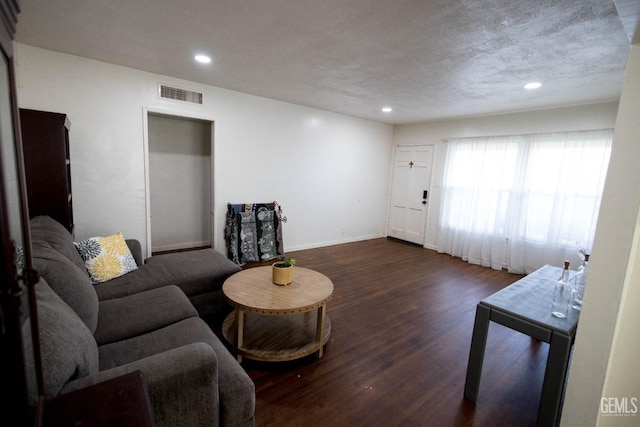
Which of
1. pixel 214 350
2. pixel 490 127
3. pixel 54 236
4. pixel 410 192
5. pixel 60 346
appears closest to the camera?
pixel 60 346

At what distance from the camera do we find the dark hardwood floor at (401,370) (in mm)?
1699

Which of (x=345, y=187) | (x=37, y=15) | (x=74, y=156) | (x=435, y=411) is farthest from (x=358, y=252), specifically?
(x=37, y=15)

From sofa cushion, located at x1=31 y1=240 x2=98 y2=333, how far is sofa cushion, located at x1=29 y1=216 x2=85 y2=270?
0.20m

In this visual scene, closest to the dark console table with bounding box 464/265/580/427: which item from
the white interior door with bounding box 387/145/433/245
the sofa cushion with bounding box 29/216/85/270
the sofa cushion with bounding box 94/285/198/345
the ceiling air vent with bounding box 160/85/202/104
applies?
the sofa cushion with bounding box 94/285/198/345

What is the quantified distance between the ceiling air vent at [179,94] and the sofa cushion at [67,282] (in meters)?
2.44

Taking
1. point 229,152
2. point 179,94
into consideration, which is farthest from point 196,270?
point 179,94

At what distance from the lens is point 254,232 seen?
14.0 feet

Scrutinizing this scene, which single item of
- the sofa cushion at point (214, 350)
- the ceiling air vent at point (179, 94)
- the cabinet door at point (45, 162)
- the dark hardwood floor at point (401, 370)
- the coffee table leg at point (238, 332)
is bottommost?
the dark hardwood floor at point (401, 370)

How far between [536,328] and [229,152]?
380 cm

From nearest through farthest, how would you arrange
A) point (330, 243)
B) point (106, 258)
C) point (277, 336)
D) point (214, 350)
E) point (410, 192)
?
point (214, 350)
point (277, 336)
point (106, 258)
point (330, 243)
point (410, 192)

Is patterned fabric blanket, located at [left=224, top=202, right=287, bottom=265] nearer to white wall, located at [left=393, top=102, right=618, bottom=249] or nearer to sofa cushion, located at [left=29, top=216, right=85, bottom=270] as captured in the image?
sofa cushion, located at [left=29, top=216, right=85, bottom=270]

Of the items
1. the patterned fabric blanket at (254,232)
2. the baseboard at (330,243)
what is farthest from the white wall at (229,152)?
the patterned fabric blanket at (254,232)

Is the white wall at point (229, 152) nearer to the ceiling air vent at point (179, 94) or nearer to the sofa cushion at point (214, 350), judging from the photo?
the ceiling air vent at point (179, 94)

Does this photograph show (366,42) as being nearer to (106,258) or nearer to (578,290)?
(578,290)
